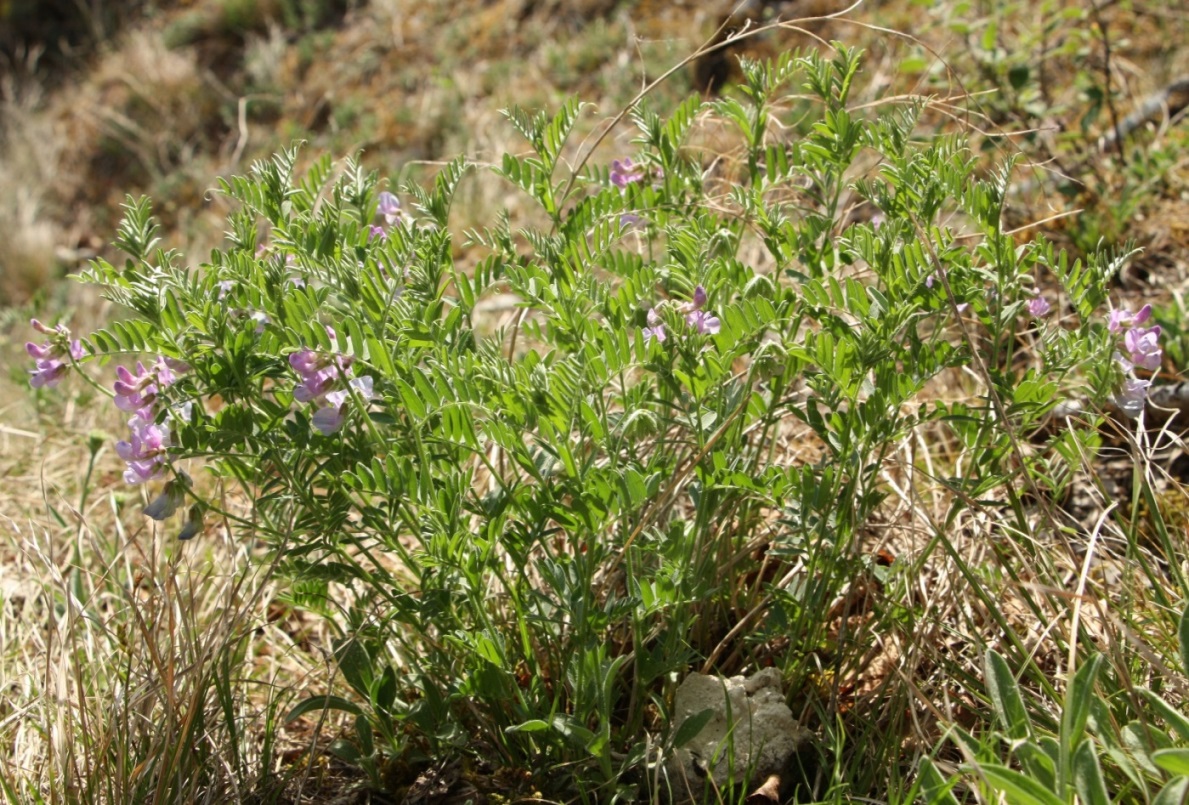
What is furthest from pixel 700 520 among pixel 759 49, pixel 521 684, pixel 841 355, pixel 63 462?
pixel 759 49

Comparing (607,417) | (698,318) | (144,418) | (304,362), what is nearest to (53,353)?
(144,418)

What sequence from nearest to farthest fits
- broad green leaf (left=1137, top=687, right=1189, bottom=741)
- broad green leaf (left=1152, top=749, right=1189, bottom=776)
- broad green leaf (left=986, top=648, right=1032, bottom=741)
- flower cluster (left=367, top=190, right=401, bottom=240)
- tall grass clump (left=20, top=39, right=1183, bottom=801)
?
broad green leaf (left=1152, top=749, right=1189, bottom=776)
broad green leaf (left=1137, top=687, right=1189, bottom=741)
broad green leaf (left=986, top=648, right=1032, bottom=741)
tall grass clump (left=20, top=39, right=1183, bottom=801)
flower cluster (left=367, top=190, right=401, bottom=240)

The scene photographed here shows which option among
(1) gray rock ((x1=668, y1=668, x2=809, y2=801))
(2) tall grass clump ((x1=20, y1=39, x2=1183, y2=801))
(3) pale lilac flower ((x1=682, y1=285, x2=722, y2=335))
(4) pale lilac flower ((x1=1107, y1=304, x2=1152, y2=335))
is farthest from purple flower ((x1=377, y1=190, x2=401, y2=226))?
(4) pale lilac flower ((x1=1107, y1=304, x2=1152, y2=335))

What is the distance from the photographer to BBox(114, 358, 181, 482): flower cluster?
63.4 inches

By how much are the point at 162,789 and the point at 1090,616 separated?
1.57 meters

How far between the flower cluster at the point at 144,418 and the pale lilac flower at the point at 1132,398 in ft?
4.69

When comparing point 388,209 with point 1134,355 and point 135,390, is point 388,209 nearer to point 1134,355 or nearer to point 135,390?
point 135,390

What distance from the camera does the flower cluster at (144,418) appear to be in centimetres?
161

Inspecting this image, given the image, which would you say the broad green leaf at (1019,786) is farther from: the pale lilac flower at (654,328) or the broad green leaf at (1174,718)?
the pale lilac flower at (654,328)

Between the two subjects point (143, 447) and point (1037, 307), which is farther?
point (1037, 307)

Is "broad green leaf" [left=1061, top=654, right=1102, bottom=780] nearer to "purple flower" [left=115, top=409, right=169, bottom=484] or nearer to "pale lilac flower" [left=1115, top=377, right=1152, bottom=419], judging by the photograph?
"pale lilac flower" [left=1115, top=377, right=1152, bottom=419]

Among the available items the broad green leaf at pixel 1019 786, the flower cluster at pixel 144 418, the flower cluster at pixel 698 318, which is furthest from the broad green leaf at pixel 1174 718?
the flower cluster at pixel 144 418

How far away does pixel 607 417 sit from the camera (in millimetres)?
1703

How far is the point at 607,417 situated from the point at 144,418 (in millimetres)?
705
